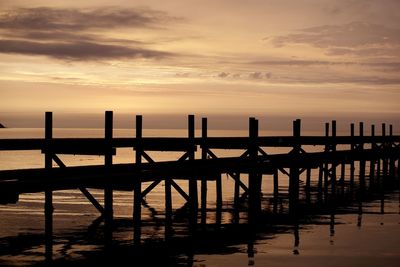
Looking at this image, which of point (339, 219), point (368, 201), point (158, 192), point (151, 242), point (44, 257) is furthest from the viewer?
point (158, 192)

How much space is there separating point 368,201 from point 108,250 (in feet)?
44.9

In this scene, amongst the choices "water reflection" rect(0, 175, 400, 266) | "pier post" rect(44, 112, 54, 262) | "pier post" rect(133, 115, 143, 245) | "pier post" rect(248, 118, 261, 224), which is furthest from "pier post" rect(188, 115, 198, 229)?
"pier post" rect(44, 112, 54, 262)

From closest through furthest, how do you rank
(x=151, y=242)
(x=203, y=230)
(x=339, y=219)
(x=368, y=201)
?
(x=151, y=242)
(x=203, y=230)
(x=339, y=219)
(x=368, y=201)

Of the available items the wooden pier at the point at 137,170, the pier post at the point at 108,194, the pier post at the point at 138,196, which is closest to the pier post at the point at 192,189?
the wooden pier at the point at 137,170

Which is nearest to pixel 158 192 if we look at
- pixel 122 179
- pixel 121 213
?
pixel 121 213

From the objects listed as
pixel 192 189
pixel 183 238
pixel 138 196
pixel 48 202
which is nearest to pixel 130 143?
pixel 138 196

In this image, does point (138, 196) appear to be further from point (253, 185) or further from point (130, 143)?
point (253, 185)

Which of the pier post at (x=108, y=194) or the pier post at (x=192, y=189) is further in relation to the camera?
the pier post at (x=192, y=189)

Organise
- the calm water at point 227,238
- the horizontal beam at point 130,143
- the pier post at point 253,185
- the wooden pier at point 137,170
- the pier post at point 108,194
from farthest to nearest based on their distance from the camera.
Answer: the pier post at point 253,185 → the horizontal beam at point 130,143 → the pier post at point 108,194 → the wooden pier at point 137,170 → the calm water at point 227,238

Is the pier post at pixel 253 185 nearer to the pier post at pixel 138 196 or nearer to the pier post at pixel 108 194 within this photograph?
the pier post at pixel 138 196

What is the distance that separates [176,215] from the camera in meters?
20.8

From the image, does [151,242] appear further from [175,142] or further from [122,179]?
[175,142]

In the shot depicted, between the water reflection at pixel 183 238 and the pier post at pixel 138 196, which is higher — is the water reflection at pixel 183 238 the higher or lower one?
the lower one

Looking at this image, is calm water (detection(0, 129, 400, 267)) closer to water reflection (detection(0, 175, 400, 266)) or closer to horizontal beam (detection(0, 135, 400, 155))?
A: water reflection (detection(0, 175, 400, 266))
